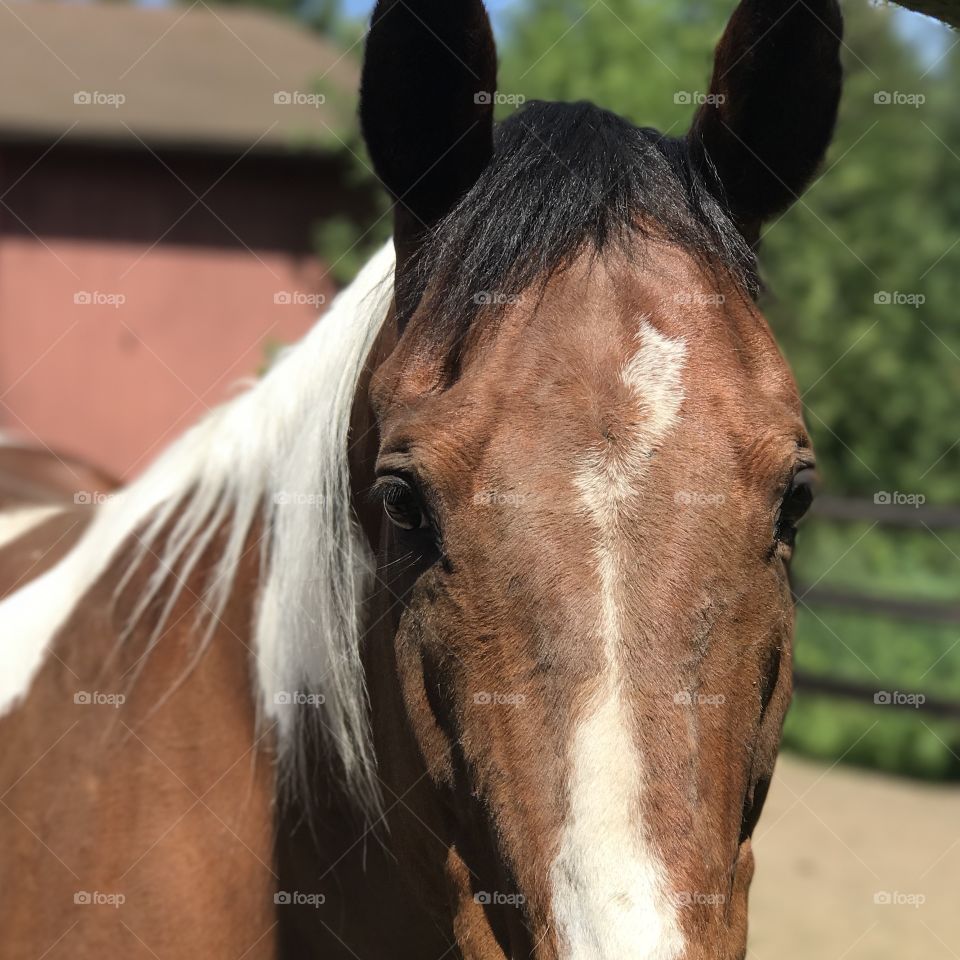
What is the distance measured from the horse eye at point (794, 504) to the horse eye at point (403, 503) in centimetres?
54

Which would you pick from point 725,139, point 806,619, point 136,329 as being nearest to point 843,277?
point 806,619

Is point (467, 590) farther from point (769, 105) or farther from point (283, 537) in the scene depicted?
point (769, 105)

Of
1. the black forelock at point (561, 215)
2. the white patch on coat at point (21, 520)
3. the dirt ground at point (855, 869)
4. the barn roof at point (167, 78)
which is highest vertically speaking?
the black forelock at point (561, 215)

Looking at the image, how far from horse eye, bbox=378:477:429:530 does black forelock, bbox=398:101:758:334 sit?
0.28 metres

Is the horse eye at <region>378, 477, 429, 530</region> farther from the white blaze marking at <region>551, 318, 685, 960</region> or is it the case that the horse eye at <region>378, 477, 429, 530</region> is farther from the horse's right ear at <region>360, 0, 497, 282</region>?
the horse's right ear at <region>360, 0, 497, 282</region>

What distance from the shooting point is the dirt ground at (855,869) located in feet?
18.4

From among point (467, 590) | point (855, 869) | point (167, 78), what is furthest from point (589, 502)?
point (167, 78)

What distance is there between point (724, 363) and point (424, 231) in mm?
598

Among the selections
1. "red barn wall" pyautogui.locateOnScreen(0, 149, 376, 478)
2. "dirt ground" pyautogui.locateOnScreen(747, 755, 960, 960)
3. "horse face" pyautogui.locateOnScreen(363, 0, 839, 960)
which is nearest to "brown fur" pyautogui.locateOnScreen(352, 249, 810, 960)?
"horse face" pyautogui.locateOnScreen(363, 0, 839, 960)

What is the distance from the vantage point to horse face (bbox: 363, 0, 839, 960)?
138cm

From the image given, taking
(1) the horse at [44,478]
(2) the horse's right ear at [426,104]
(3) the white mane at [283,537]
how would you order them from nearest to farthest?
1. (2) the horse's right ear at [426,104]
2. (3) the white mane at [283,537]
3. (1) the horse at [44,478]

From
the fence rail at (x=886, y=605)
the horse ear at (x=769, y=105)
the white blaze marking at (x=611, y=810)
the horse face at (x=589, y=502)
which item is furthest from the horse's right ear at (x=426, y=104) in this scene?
the fence rail at (x=886, y=605)

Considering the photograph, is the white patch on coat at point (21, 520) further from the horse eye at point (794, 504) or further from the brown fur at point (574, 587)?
the horse eye at point (794, 504)

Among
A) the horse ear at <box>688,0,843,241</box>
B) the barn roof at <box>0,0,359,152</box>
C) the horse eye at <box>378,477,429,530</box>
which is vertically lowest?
the barn roof at <box>0,0,359,152</box>
